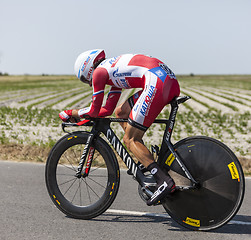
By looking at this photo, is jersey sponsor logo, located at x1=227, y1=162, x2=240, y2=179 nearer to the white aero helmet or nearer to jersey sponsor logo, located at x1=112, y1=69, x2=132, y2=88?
jersey sponsor logo, located at x1=112, y1=69, x2=132, y2=88

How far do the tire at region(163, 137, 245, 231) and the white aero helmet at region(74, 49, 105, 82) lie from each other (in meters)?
1.18

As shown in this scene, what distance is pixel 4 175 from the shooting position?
583cm

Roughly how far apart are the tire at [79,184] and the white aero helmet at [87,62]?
0.66 meters

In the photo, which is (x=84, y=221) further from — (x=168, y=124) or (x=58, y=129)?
(x=58, y=129)

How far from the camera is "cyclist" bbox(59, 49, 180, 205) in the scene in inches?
150

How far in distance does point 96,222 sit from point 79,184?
0.62 meters

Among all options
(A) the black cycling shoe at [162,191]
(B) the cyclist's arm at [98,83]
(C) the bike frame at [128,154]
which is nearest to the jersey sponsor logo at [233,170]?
(C) the bike frame at [128,154]

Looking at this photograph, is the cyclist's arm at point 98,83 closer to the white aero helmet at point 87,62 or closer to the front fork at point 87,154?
the white aero helmet at point 87,62

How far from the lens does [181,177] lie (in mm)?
3904

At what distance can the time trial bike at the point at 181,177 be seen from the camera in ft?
12.4

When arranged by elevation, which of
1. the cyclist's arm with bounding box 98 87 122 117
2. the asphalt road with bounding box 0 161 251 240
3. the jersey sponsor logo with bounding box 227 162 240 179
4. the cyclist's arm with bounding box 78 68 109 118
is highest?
the cyclist's arm with bounding box 78 68 109 118

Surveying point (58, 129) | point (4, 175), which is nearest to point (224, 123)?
point (58, 129)

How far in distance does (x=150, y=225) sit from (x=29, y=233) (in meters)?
1.22

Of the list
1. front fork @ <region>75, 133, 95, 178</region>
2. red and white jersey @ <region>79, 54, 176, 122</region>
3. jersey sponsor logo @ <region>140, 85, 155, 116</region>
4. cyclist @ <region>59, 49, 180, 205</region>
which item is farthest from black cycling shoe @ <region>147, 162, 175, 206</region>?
red and white jersey @ <region>79, 54, 176, 122</region>
